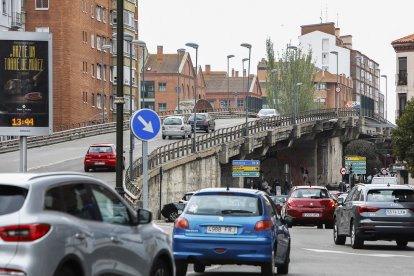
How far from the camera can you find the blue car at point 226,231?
17.3 m

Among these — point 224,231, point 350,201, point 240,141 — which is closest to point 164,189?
point 240,141

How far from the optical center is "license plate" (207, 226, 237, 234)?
57.2 feet

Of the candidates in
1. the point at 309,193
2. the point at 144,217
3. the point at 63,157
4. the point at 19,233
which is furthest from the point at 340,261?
the point at 63,157

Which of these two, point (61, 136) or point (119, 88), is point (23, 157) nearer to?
point (119, 88)

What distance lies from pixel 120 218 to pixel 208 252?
251 inches

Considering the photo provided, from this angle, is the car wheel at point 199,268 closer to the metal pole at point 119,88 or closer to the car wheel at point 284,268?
the car wheel at point 284,268

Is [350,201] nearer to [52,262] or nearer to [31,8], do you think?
[52,262]

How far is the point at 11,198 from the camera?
9500mm

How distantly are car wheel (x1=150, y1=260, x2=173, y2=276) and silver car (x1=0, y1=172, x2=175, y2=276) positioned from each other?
0.02 m

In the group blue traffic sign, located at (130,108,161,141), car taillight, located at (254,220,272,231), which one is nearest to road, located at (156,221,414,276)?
car taillight, located at (254,220,272,231)

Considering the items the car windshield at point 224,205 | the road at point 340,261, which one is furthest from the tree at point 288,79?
the car windshield at point 224,205

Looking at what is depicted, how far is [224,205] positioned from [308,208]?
23670 mm

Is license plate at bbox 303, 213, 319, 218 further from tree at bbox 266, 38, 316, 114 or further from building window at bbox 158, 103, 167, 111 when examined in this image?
building window at bbox 158, 103, 167, 111

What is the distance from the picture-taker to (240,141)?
8300cm
